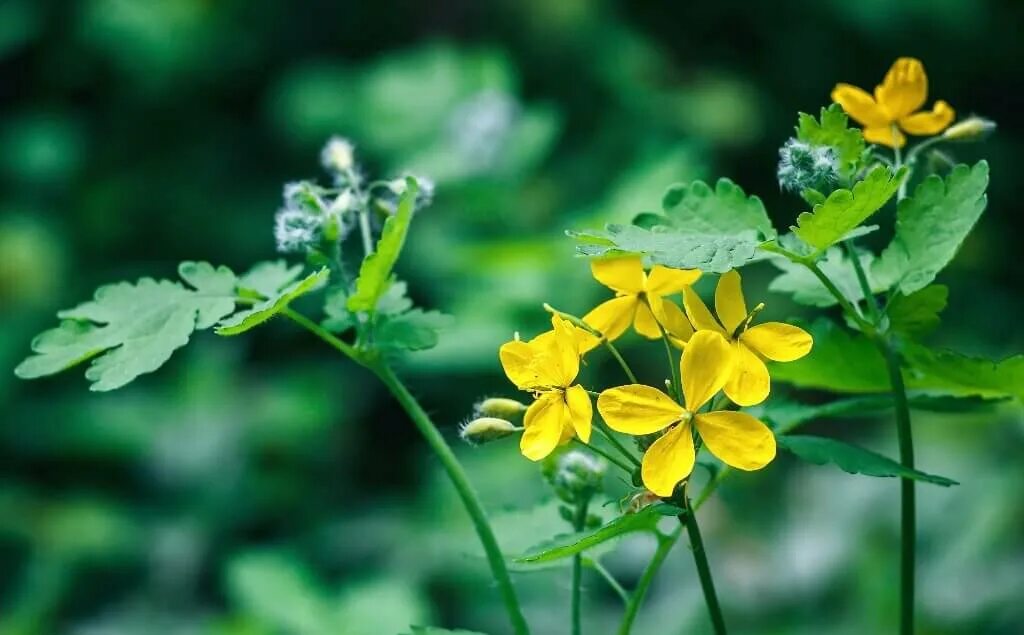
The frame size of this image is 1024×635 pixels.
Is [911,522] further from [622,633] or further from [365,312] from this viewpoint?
[365,312]

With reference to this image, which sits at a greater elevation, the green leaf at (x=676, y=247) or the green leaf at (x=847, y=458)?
the green leaf at (x=676, y=247)

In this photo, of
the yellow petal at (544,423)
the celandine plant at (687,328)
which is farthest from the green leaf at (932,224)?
the yellow petal at (544,423)

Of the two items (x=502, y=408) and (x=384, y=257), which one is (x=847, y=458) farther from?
(x=384, y=257)

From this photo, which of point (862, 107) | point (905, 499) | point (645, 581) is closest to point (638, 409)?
point (645, 581)

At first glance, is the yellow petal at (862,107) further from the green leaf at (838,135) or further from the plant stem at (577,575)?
the plant stem at (577,575)

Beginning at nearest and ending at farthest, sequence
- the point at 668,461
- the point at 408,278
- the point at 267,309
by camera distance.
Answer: the point at 668,461 → the point at 267,309 → the point at 408,278

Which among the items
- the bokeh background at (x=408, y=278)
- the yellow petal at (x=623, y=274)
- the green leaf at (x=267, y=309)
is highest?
the bokeh background at (x=408, y=278)

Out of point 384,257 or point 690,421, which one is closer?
point 690,421
